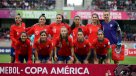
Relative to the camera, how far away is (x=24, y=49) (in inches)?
388

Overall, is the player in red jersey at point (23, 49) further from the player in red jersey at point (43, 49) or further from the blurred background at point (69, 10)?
the blurred background at point (69, 10)

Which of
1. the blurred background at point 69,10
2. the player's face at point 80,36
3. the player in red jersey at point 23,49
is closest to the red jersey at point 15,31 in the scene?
the player in red jersey at point 23,49

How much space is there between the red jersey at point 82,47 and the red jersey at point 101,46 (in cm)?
19

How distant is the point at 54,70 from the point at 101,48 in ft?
6.58

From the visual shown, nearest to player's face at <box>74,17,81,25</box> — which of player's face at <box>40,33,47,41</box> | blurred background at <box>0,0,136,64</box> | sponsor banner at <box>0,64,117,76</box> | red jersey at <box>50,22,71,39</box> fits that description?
red jersey at <box>50,22,71,39</box>

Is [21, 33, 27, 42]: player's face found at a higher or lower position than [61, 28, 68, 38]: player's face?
lower

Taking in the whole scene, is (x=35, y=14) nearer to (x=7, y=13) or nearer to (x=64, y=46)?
(x=7, y=13)

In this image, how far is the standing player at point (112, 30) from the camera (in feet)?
35.0

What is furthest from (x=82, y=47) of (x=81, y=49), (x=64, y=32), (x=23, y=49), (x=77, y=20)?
(x=23, y=49)

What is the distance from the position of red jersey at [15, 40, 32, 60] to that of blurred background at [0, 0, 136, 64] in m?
18.4

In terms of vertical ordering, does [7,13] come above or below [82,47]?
below

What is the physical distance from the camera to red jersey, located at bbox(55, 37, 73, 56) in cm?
977

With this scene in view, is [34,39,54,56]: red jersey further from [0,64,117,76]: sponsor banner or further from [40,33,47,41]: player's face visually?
[0,64,117,76]: sponsor banner

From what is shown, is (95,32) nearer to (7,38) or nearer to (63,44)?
(63,44)
